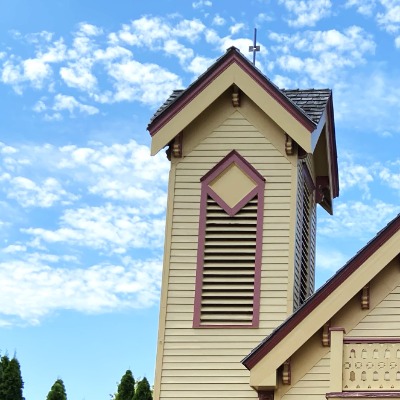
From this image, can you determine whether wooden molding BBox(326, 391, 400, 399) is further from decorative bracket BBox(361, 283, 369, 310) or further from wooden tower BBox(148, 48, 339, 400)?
wooden tower BBox(148, 48, 339, 400)

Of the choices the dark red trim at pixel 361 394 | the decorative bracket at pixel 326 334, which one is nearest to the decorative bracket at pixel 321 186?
the decorative bracket at pixel 326 334

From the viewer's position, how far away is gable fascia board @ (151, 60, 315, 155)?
19219mm

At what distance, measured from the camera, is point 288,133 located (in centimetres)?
1911

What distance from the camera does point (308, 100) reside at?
20766 mm

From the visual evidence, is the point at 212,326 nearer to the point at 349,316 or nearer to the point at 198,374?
the point at 198,374

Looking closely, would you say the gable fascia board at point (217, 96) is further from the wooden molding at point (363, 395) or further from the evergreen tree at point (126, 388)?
the evergreen tree at point (126, 388)

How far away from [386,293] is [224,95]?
18.0 ft

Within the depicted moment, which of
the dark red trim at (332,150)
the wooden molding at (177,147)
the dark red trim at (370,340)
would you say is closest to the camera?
the dark red trim at (370,340)

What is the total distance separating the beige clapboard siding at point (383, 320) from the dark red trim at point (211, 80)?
4.57 meters

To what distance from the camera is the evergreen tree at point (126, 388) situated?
104ft

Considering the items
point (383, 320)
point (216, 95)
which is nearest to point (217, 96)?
point (216, 95)

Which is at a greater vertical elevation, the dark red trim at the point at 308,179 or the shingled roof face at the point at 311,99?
the shingled roof face at the point at 311,99

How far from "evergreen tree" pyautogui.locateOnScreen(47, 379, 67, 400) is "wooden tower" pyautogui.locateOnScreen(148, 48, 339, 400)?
39.8 feet

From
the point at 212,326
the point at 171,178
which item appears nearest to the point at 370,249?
the point at 212,326
